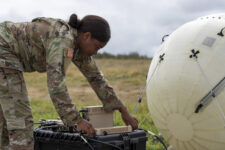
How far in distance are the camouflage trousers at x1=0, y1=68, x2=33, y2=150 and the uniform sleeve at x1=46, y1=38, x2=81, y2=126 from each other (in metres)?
0.41

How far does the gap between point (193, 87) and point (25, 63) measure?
67.0 inches

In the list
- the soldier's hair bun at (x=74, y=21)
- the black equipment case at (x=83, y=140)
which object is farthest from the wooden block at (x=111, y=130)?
the soldier's hair bun at (x=74, y=21)

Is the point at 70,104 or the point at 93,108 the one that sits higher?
the point at 70,104

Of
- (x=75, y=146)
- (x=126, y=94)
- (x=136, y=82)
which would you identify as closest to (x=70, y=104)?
(x=75, y=146)

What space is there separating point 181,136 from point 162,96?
48cm

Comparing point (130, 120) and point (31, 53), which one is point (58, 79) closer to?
point (31, 53)

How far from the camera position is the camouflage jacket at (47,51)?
2.94 metres

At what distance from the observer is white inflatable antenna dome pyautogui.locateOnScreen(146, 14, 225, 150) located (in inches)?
143

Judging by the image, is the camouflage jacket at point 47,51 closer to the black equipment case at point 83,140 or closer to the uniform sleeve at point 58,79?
the uniform sleeve at point 58,79

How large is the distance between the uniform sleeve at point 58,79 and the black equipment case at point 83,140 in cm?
37

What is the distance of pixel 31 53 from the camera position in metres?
3.24

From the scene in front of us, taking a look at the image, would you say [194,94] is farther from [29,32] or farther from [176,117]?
[29,32]

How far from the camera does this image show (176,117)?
3.84 meters

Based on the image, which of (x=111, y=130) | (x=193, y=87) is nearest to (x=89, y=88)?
(x=193, y=87)
